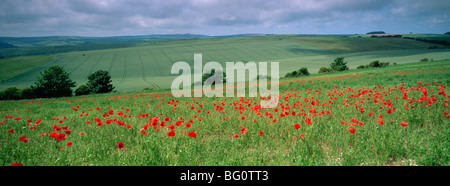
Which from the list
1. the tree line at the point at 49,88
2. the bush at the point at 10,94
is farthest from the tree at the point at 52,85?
the bush at the point at 10,94

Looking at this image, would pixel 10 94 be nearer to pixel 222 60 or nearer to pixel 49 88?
pixel 49 88

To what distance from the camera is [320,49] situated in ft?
291

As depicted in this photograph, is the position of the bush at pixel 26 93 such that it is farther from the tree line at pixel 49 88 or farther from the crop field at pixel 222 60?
the crop field at pixel 222 60

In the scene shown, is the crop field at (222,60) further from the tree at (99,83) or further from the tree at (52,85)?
the tree at (52,85)

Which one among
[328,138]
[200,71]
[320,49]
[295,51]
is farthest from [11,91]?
[320,49]

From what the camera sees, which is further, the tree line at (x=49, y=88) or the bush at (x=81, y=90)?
the bush at (x=81, y=90)

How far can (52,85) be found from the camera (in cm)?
3506

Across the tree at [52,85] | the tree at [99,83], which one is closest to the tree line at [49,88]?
the tree at [52,85]

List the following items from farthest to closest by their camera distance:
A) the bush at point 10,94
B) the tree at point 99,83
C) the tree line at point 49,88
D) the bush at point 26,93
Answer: the tree at point 99,83 → the tree line at point 49,88 → the bush at point 26,93 → the bush at point 10,94

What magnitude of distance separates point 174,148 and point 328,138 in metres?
2.48

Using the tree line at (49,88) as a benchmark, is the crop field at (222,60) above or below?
above

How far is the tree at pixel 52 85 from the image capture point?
34.2 meters

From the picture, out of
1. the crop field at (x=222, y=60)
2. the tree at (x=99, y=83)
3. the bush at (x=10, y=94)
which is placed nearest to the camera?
the bush at (x=10, y=94)

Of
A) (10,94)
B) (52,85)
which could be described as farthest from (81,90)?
(10,94)
